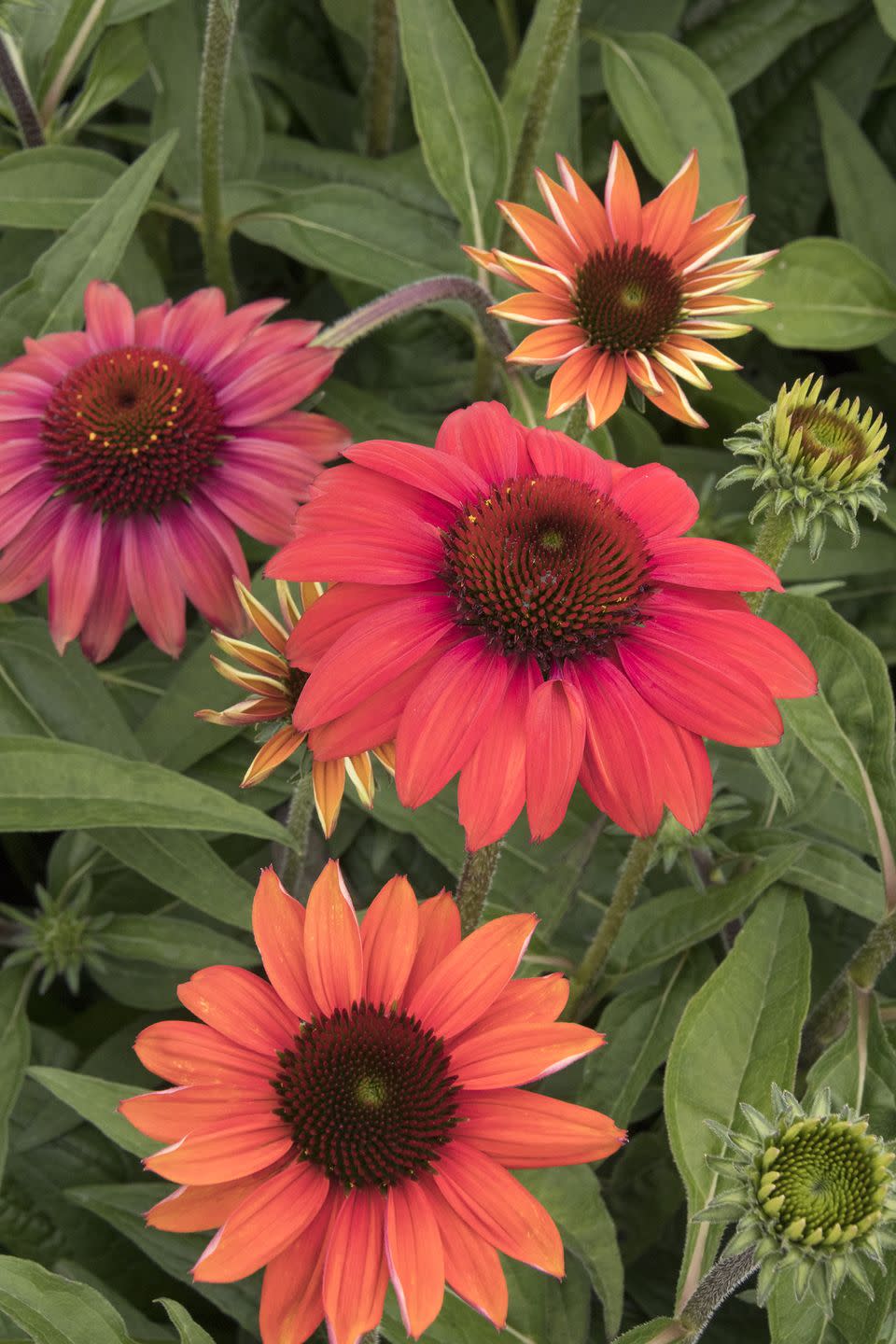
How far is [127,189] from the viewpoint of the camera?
3.48ft

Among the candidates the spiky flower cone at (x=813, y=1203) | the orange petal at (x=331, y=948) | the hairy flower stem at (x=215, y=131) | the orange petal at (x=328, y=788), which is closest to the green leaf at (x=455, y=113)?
the hairy flower stem at (x=215, y=131)

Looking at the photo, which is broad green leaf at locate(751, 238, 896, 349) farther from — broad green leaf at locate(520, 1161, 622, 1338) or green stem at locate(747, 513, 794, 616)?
broad green leaf at locate(520, 1161, 622, 1338)

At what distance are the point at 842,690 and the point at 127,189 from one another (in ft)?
2.17

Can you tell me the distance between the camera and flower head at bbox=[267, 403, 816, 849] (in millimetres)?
644

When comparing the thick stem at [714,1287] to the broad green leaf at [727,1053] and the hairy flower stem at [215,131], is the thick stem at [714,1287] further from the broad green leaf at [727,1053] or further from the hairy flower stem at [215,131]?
the hairy flower stem at [215,131]

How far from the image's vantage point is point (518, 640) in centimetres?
68

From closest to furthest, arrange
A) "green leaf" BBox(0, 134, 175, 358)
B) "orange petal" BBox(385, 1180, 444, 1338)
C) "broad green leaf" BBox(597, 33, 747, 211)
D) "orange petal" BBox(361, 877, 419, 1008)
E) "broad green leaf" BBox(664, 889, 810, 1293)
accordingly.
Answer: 1. "orange petal" BBox(385, 1180, 444, 1338)
2. "orange petal" BBox(361, 877, 419, 1008)
3. "broad green leaf" BBox(664, 889, 810, 1293)
4. "green leaf" BBox(0, 134, 175, 358)
5. "broad green leaf" BBox(597, 33, 747, 211)

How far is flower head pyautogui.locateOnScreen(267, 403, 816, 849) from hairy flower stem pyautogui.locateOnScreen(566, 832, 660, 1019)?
18 centimetres

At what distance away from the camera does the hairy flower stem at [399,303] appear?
101 centimetres

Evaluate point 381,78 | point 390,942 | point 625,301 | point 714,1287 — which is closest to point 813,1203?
point 714,1287

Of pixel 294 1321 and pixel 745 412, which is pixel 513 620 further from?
pixel 745 412

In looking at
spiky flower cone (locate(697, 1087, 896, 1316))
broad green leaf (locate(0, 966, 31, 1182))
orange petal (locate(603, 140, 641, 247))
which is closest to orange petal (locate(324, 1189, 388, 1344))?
spiky flower cone (locate(697, 1087, 896, 1316))

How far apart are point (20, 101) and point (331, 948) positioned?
37.2 inches

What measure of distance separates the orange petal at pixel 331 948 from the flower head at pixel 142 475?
1.16 feet
